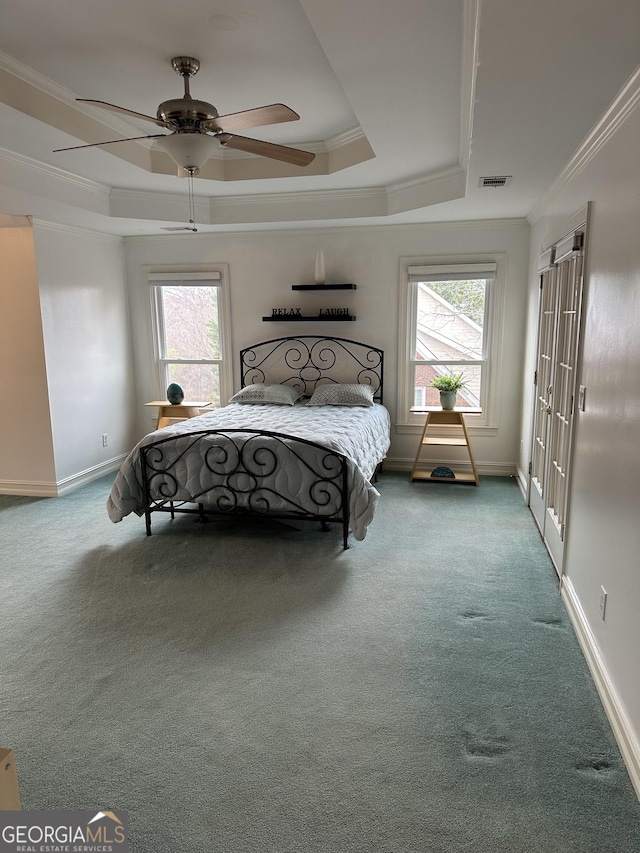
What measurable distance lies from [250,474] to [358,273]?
266 cm

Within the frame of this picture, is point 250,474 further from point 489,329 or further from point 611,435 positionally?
point 489,329

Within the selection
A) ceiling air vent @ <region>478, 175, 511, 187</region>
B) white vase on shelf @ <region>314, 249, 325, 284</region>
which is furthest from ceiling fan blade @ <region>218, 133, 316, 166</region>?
white vase on shelf @ <region>314, 249, 325, 284</region>

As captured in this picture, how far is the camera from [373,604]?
A: 2967 millimetres

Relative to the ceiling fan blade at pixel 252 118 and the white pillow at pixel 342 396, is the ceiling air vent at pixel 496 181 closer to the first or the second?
the ceiling fan blade at pixel 252 118

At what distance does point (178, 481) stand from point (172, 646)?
4.68ft

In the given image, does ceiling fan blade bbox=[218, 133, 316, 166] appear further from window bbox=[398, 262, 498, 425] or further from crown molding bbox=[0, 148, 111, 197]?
window bbox=[398, 262, 498, 425]

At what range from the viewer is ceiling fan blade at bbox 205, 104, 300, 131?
8.28 ft

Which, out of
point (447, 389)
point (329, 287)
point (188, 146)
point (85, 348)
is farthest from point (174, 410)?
point (188, 146)

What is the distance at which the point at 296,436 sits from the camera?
3.67 metres

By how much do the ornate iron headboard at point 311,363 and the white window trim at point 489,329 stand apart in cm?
24

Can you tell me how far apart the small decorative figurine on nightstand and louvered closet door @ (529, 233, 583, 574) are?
11.0 feet

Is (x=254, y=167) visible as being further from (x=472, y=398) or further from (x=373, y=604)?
(x=373, y=604)

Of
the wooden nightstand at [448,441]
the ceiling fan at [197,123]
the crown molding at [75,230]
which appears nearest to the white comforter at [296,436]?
the wooden nightstand at [448,441]

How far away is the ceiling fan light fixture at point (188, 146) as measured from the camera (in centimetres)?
263
